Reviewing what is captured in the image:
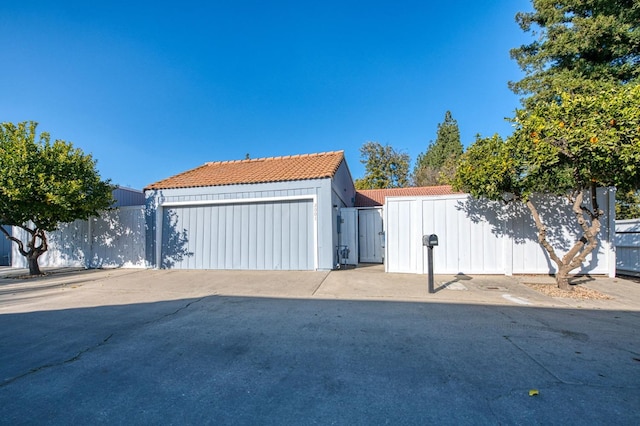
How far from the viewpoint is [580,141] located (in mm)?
5133

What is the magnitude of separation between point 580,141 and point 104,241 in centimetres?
1378

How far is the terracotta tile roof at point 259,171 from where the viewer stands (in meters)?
9.04

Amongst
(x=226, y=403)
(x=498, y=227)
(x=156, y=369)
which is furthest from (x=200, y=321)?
(x=498, y=227)

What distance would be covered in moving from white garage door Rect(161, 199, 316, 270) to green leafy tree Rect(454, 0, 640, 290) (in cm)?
472

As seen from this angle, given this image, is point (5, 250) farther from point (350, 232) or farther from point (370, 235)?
point (370, 235)

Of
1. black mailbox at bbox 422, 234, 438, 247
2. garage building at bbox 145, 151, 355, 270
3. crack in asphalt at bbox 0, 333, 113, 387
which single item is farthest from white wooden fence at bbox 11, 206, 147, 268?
black mailbox at bbox 422, 234, 438, 247

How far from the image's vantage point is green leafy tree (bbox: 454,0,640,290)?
198 inches

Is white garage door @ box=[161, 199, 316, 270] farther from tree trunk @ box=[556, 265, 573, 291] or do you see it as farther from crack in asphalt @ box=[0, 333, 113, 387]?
tree trunk @ box=[556, 265, 573, 291]

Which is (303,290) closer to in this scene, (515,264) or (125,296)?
(125,296)

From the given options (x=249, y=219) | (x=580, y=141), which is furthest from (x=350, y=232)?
(x=580, y=141)

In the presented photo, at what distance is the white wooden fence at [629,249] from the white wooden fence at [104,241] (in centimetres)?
1508

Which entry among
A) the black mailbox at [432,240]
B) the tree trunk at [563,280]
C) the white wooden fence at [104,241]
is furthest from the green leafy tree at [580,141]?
the white wooden fence at [104,241]

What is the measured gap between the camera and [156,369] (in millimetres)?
2760

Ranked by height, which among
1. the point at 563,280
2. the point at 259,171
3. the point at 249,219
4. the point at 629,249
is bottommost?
the point at 563,280
